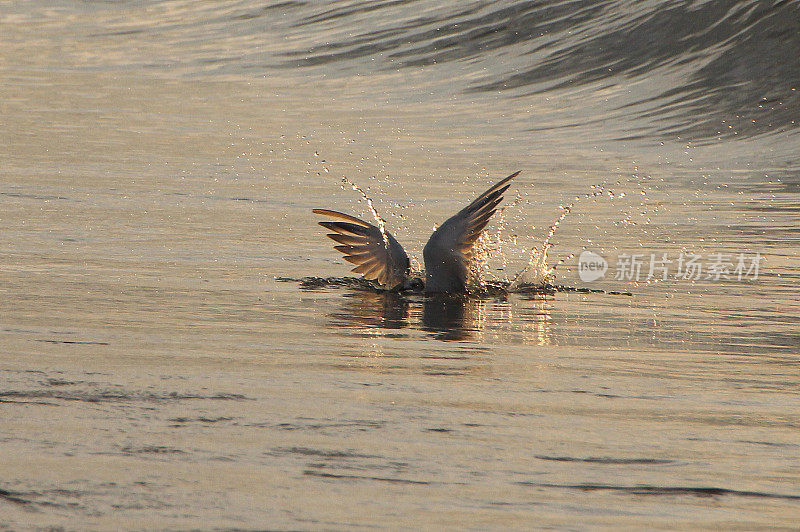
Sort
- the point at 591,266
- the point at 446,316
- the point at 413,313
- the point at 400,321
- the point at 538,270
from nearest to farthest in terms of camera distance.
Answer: the point at 400,321 < the point at 446,316 < the point at 413,313 < the point at 538,270 < the point at 591,266

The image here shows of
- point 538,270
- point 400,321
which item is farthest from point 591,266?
point 400,321

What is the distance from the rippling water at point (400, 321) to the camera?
3.69 m

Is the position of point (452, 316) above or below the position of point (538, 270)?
below

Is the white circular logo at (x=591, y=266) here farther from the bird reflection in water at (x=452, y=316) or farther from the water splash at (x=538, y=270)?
the bird reflection in water at (x=452, y=316)

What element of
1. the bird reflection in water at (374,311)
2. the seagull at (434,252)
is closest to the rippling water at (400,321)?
the bird reflection in water at (374,311)

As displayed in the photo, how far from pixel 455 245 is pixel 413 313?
0.69 metres

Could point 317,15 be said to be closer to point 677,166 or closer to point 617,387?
point 677,166

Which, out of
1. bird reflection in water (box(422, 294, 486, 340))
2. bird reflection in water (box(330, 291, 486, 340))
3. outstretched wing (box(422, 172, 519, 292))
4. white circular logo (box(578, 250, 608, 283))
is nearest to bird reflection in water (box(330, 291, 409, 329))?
bird reflection in water (box(330, 291, 486, 340))

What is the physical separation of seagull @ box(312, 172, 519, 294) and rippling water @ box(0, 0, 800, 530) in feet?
0.54

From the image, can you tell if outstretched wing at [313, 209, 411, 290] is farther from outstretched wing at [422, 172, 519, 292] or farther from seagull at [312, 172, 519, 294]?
outstretched wing at [422, 172, 519, 292]

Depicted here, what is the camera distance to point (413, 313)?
690 centimetres

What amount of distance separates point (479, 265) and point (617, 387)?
2.75 m

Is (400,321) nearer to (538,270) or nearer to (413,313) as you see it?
(413,313)

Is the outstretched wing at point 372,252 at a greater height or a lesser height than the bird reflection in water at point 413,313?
greater
